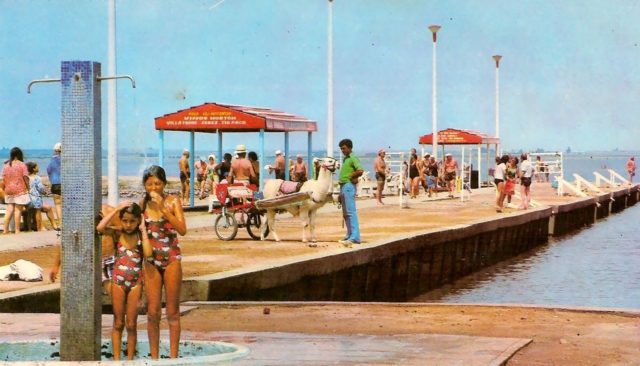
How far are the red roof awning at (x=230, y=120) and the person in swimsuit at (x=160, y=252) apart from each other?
22.2 m

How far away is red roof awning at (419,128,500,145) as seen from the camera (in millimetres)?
58638

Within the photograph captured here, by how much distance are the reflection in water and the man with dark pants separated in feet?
10.7

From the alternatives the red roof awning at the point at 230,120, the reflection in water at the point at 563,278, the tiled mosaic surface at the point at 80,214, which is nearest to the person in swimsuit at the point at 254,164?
the reflection in water at the point at 563,278

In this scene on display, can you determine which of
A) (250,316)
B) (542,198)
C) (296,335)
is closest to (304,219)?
(250,316)

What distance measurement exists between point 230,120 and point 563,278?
9673mm

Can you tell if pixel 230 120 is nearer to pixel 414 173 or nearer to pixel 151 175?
pixel 414 173

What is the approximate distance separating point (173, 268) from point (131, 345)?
640 millimetres

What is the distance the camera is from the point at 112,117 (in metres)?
24.1

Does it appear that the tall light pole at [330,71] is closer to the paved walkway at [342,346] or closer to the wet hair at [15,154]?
the wet hair at [15,154]

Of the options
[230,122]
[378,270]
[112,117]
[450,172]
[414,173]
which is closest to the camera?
[378,270]

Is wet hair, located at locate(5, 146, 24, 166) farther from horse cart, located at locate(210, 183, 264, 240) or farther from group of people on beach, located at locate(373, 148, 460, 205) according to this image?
group of people on beach, located at locate(373, 148, 460, 205)

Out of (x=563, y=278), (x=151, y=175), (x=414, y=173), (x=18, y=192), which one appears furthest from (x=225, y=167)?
(x=151, y=175)

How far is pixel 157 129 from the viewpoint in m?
34.1

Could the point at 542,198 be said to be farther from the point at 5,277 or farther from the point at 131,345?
the point at 131,345
